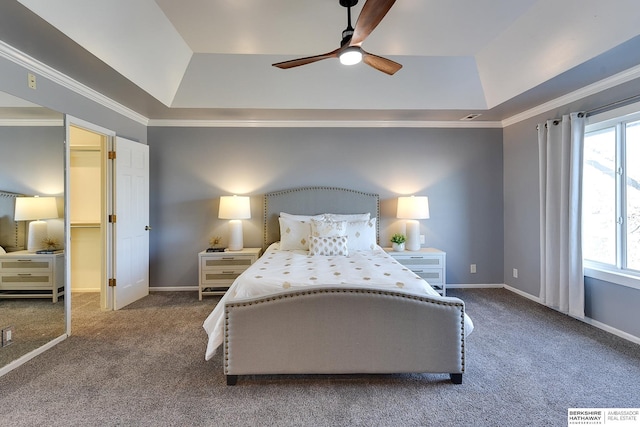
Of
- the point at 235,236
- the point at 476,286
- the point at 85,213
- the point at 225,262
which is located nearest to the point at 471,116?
the point at 476,286

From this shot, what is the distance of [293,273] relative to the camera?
2.46 metres

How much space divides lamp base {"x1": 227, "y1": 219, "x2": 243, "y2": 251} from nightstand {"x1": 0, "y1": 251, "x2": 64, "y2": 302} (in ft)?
5.78

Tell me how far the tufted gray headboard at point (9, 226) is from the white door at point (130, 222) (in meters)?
1.07

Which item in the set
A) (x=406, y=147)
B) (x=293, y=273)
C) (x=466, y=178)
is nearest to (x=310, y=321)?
(x=293, y=273)

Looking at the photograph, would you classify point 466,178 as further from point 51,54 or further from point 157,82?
point 51,54

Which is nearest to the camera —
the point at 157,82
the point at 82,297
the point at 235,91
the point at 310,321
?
the point at 310,321

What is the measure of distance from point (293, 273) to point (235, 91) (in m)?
2.48

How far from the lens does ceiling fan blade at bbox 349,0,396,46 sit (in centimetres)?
165

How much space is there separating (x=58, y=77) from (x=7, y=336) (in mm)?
2321

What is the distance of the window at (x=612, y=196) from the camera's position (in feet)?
9.09

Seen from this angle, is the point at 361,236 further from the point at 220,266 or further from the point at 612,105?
the point at 612,105

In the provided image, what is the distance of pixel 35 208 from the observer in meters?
2.55

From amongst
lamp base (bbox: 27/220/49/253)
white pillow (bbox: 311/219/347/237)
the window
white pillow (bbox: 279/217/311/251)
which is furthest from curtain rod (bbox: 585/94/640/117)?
lamp base (bbox: 27/220/49/253)

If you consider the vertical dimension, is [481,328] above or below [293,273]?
below
